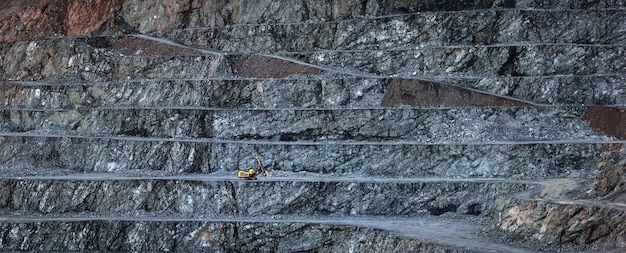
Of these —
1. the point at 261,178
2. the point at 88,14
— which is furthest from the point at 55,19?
the point at 261,178

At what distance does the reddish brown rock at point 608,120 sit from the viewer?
32500mm

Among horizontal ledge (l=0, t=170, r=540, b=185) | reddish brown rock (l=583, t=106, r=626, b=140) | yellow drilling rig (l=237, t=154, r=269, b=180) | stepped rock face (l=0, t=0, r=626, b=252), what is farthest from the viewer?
reddish brown rock (l=583, t=106, r=626, b=140)

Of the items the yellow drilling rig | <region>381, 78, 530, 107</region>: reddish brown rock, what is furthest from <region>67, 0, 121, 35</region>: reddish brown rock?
<region>381, 78, 530, 107</region>: reddish brown rock

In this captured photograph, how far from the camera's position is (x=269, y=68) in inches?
1458

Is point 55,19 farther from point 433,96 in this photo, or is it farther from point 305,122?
point 433,96

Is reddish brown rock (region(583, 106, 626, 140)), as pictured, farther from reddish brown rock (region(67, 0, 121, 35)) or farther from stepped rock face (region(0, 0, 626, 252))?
reddish brown rock (region(67, 0, 121, 35))

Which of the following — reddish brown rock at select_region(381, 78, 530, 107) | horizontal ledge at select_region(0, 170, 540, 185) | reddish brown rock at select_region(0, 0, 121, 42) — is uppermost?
reddish brown rock at select_region(381, 78, 530, 107)

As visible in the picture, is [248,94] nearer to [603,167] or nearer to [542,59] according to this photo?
[542,59]

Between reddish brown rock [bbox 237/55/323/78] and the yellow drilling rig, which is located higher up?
reddish brown rock [bbox 237/55/323/78]

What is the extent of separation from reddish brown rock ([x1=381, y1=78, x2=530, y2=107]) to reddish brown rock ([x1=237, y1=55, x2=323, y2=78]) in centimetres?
344

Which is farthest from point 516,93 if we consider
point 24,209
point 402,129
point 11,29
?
point 11,29

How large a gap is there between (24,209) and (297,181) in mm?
8891

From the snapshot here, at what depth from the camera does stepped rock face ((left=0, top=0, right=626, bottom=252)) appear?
29156 mm

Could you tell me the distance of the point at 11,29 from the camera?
4194 cm
